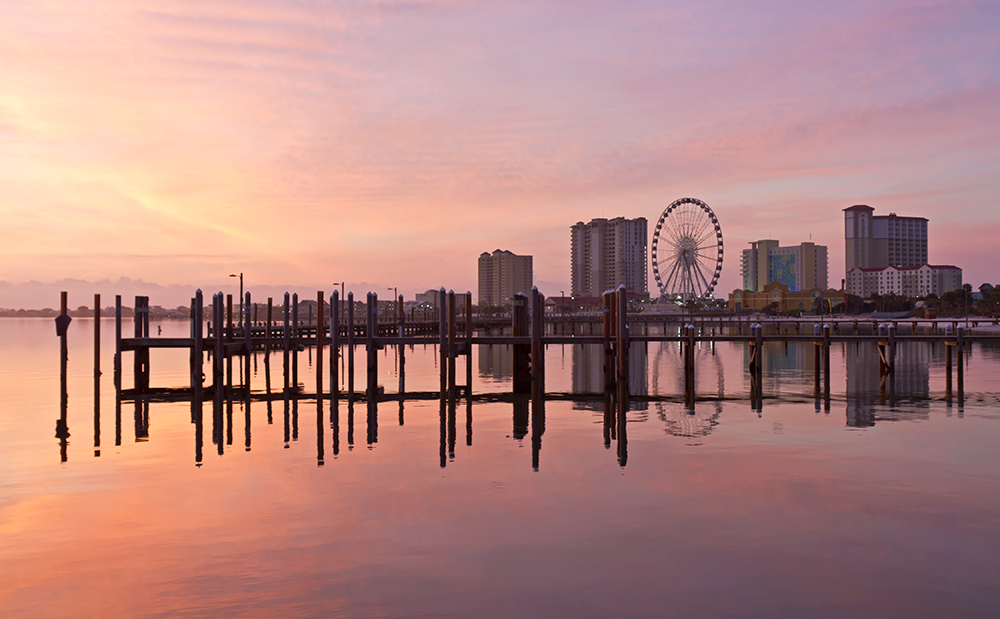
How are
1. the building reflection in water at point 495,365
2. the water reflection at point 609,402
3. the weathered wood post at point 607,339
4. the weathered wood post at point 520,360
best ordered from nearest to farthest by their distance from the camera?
the water reflection at point 609,402 → the weathered wood post at point 520,360 → the weathered wood post at point 607,339 → the building reflection in water at point 495,365

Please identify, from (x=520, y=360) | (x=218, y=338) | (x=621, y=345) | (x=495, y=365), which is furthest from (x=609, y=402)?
(x=495, y=365)

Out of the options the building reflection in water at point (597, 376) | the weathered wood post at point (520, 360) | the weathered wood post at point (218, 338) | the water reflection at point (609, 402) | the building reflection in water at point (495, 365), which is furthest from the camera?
the building reflection in water at point (495, 365)

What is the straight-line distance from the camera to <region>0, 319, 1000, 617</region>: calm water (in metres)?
9.68

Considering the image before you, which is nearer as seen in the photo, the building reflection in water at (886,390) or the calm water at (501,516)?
the calm water at (501,516)

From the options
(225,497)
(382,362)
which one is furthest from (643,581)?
(382,362)

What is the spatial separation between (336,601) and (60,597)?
372 centimetres

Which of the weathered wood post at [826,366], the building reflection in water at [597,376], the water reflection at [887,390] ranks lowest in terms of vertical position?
the building reflection in water at [597,376]

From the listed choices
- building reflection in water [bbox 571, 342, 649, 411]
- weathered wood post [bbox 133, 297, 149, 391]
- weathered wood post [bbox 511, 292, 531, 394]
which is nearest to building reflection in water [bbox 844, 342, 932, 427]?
building reflection in water [bbox 571, 342, 649, 411]

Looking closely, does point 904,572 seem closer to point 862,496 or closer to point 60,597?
point 862,496

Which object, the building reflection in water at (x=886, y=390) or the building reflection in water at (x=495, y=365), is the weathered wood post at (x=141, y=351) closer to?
the building reflection in water at (x=495, y=365)

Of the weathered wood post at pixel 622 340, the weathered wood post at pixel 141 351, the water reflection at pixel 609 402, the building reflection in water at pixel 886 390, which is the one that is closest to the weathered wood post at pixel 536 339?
the water reflection at pixel 609 402

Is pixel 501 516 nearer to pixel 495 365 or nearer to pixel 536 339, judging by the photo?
pixel 536 339

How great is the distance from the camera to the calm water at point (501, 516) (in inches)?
381

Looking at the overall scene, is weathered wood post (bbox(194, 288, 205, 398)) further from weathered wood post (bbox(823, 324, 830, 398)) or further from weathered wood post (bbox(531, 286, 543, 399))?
weathered wood post (bbox(823, 324, 830, 398))
